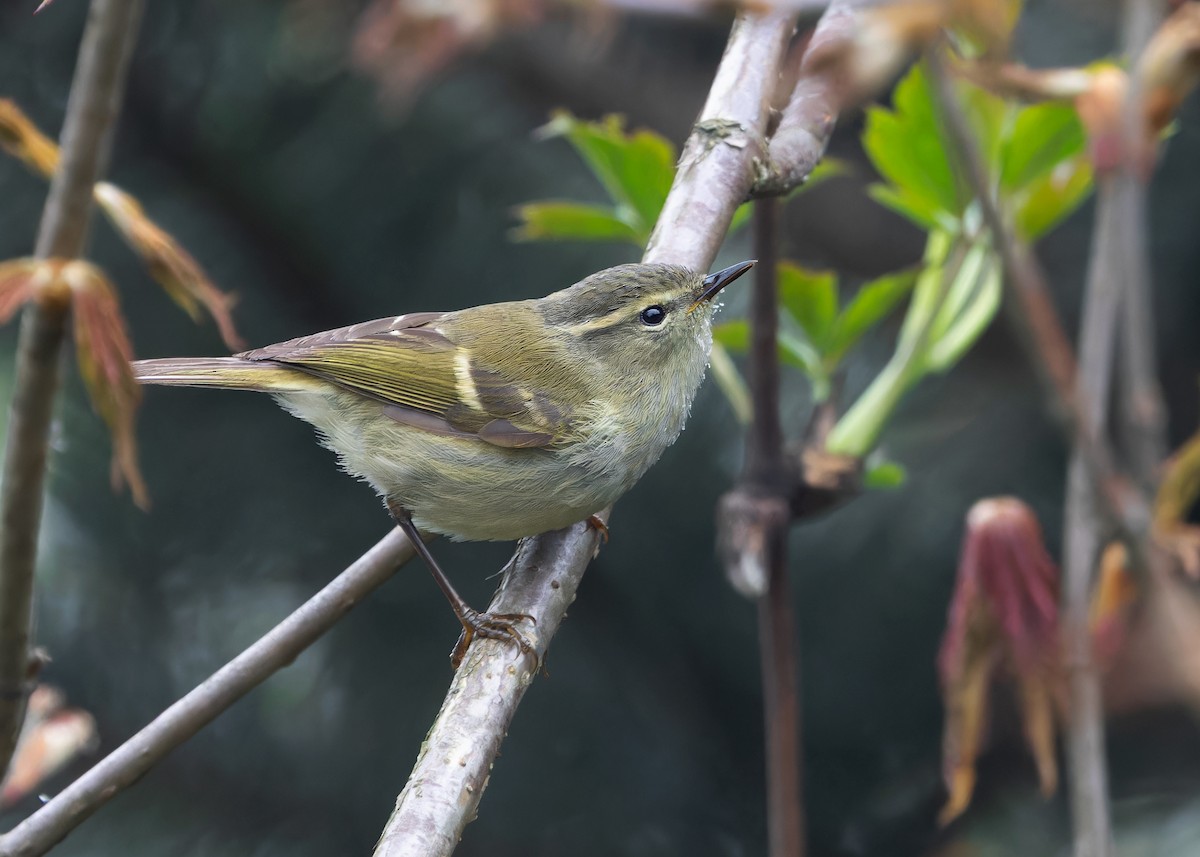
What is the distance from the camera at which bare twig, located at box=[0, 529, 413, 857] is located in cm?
121

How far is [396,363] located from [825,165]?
0.82m

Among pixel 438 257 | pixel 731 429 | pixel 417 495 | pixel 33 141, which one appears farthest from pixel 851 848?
pixel 33 141

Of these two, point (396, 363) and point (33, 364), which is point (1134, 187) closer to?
point (33, 364)

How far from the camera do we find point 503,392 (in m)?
2.04

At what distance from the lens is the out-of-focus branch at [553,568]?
1123 millimetres

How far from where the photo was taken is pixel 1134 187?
1.15m

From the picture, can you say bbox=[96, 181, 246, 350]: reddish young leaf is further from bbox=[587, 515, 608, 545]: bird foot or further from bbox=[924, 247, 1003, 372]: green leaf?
bbox=[924, 247, 1003, 372]: green leaf

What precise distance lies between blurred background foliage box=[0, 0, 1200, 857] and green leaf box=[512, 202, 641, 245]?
381mm

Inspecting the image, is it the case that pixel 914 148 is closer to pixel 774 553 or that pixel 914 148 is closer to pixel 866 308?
pixel 866 308

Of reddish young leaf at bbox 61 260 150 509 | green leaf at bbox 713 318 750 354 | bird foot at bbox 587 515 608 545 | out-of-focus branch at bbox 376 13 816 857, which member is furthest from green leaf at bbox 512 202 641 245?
Answer: reddish young leaf at bbox 61 260 150 509

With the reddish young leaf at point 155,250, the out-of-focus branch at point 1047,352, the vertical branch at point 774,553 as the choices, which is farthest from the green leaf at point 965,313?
the reddish young leaf at point 155,250

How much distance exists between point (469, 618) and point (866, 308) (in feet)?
2.66

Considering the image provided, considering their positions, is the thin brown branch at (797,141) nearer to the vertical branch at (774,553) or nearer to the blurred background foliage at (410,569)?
the vertical branch at (774,553)

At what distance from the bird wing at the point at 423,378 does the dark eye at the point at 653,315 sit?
→ 220 millimetres
